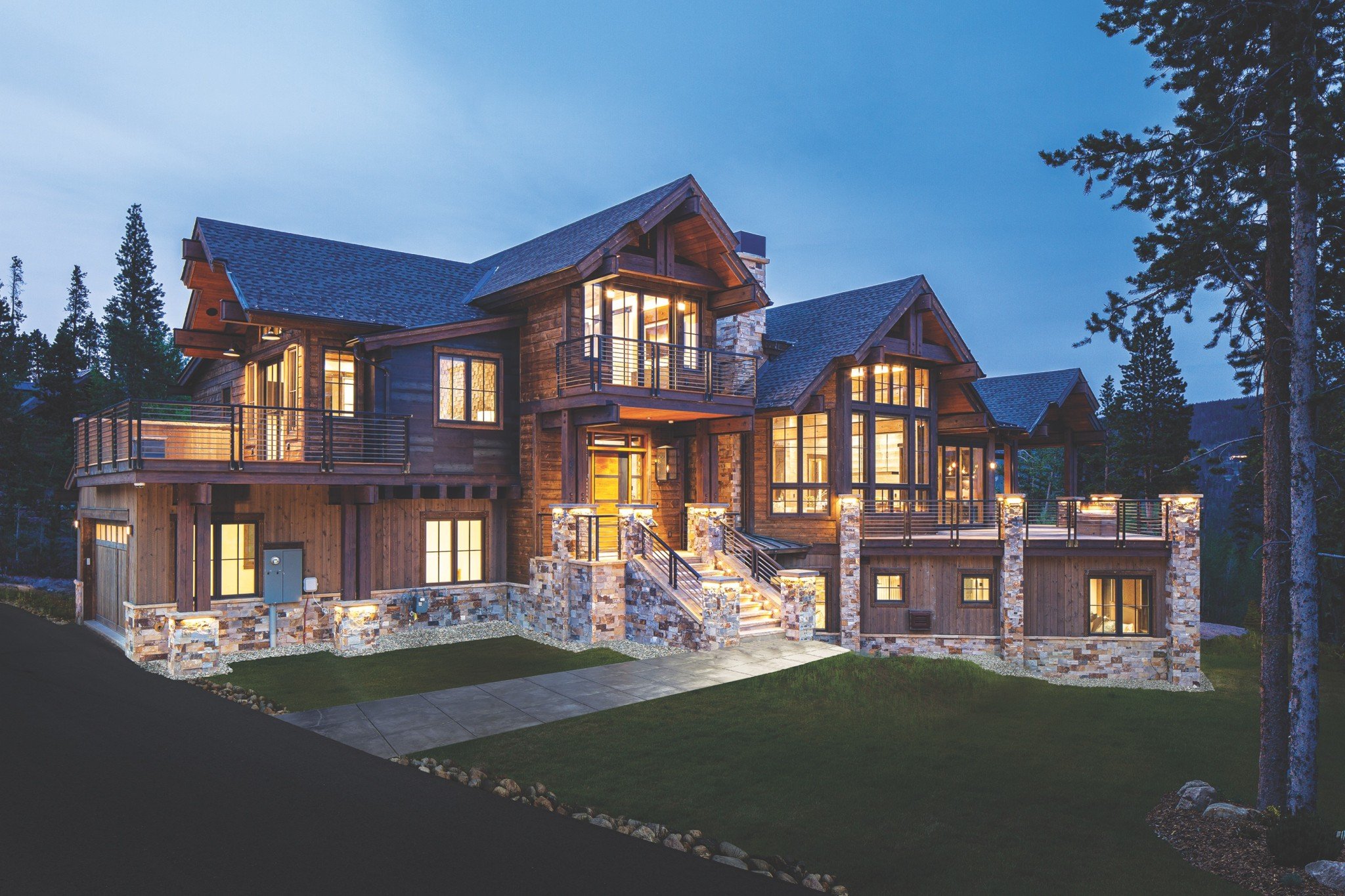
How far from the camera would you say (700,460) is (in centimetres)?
2066

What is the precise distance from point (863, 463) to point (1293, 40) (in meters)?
13.9

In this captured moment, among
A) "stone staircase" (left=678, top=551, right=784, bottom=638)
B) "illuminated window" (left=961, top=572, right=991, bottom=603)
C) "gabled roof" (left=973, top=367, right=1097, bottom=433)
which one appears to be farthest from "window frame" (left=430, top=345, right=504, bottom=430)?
"gabled roof" (left=973, top=367, right=1097, bottom=433)

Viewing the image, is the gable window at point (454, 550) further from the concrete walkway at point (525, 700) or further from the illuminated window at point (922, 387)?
the illuminated window at point (922, 387)

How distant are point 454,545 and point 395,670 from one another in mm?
4678

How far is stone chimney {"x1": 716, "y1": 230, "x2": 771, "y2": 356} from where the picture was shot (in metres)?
22.7

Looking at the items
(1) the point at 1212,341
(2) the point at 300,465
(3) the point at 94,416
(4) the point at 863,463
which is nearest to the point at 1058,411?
(4) the point at 863,463

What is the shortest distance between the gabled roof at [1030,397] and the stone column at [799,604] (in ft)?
38.4

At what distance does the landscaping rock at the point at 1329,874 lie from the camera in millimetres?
6914

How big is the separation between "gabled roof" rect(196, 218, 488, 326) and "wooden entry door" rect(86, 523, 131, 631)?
223 inches

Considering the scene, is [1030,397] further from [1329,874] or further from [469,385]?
[1329,874]

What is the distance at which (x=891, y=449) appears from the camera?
75.0ft

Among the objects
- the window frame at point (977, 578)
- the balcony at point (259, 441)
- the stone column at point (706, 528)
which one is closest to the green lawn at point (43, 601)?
the balcony at point (259, 441)

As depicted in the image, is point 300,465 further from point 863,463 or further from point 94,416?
point 863,463

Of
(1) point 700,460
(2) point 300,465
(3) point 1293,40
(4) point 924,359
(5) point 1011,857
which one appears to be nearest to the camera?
(5) point 1011,857
